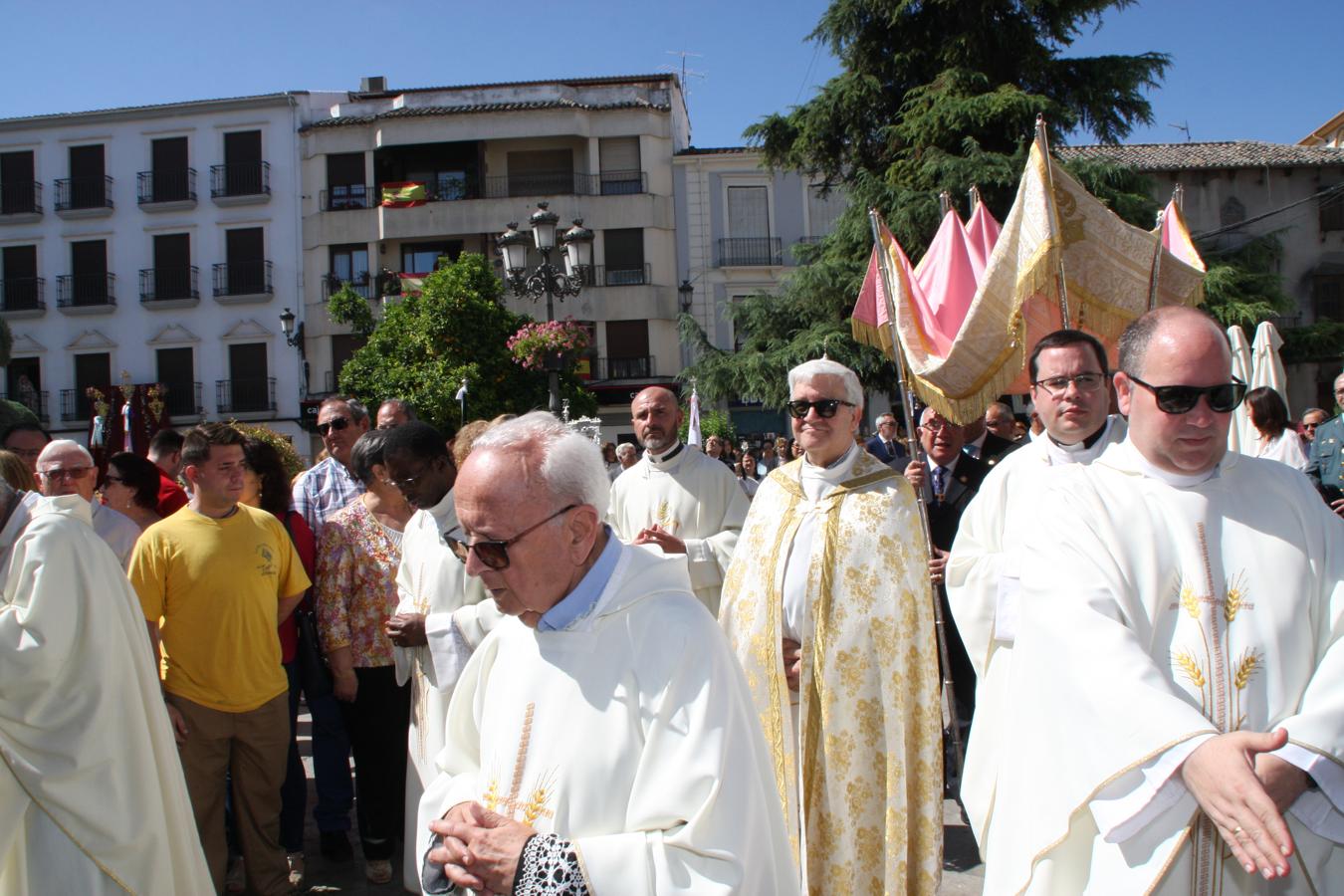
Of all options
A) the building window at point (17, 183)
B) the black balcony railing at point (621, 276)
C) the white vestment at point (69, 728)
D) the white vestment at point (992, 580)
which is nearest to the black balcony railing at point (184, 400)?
the building window at point (17, 183)

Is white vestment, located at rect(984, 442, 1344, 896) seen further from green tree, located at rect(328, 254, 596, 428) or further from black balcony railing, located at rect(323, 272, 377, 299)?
black balcony railing, located at rect(323, 272, 377, 299)

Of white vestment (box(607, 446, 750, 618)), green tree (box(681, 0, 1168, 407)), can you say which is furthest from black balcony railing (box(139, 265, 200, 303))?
white vestment (box(607, 446, 750, 618))

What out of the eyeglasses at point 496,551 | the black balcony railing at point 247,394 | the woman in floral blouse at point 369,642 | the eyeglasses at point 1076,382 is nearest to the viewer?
the eyeglasses at point 496,551

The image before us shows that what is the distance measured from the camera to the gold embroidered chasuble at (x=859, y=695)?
395cm

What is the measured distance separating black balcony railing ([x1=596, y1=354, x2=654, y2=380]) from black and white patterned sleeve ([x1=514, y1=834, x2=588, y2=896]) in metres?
30.0

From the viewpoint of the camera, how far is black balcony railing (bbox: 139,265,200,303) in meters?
33.3

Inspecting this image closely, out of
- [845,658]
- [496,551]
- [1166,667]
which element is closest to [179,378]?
[845,658]

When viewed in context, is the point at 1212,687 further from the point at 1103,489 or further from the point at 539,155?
the point at 539,155

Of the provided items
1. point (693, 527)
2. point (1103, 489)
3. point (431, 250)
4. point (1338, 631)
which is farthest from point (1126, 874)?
point (431, 250)

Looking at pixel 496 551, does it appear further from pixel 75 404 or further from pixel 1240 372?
pixel 75 404

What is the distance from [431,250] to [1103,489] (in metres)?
31.6

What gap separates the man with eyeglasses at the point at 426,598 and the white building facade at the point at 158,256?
1176 inches

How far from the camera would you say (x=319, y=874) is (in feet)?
16.5

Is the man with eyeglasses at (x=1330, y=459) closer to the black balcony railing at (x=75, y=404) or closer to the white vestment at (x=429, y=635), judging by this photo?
the white vestment at (x=429, y=635)
